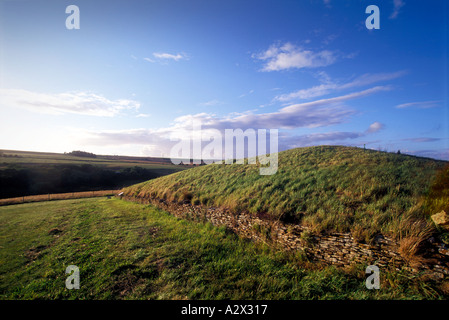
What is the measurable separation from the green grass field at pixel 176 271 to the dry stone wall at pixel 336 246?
0.29 meters

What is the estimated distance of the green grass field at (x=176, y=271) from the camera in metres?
4.60

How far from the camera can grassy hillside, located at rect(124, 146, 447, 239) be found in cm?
572

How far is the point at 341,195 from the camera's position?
7836 mm

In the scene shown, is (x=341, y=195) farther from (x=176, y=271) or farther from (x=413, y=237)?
(x=176, y=271)

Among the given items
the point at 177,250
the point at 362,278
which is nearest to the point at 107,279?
the point at 177,250

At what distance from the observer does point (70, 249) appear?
7.91 meters

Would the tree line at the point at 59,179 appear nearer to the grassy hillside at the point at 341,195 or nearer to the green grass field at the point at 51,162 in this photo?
the green grass field at the point at 51,162

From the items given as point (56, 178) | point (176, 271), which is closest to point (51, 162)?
point (56, 178)

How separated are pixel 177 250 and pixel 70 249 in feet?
17.5

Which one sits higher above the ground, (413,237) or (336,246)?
(413,237)

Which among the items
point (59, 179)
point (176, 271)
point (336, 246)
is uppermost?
point (336, 246)

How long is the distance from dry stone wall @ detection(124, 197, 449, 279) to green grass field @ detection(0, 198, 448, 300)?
29cm

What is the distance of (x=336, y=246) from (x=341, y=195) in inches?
120
